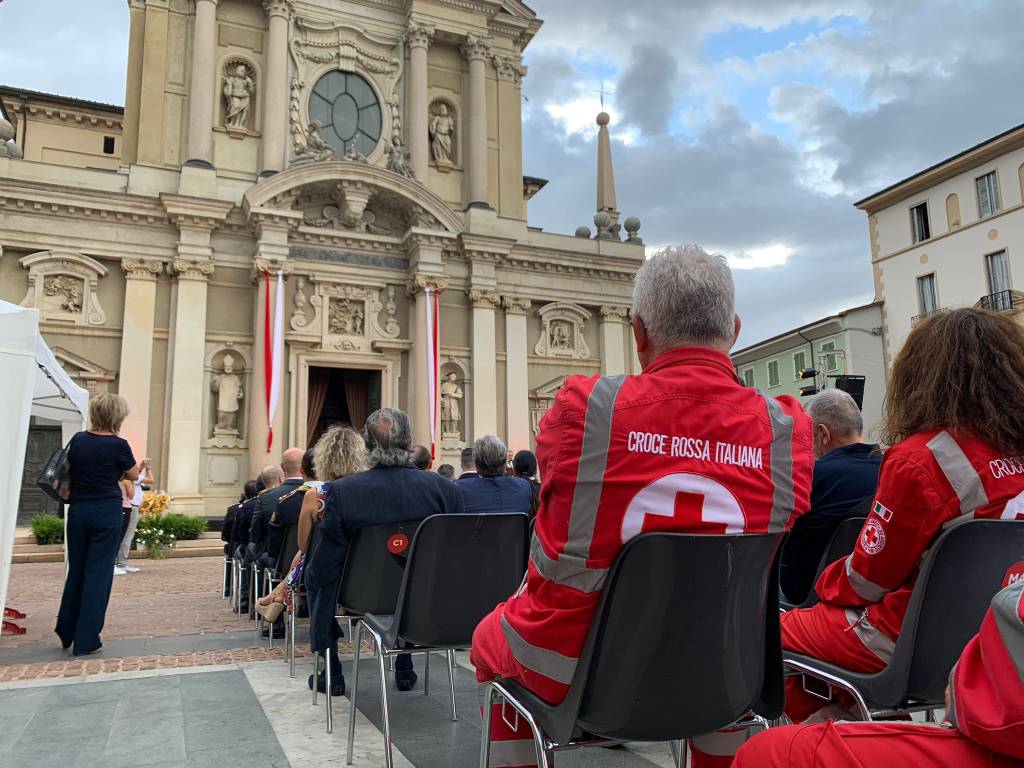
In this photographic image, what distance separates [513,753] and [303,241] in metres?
16.9

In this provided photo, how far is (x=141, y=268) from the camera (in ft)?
53.4

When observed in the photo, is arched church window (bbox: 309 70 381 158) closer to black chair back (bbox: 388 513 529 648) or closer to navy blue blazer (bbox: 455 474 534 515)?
navy blue blazer (bbox: 455 474 534 515)

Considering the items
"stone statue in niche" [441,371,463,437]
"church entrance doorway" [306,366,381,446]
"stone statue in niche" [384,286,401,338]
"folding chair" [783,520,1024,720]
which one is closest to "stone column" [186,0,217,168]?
"stone statue in niche" [384,286,401,338]

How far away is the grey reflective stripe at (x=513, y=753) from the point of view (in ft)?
6.48

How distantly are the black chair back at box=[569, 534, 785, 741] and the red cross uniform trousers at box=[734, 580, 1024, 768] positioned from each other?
0.52 meters

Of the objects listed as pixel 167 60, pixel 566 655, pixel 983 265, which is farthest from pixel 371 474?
pixel 983 265

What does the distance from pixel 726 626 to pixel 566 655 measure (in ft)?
1.29

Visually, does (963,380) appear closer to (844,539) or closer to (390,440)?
(844,539)

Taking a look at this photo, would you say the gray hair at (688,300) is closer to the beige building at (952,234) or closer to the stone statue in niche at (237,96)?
the stone statue in niche at (237,96)

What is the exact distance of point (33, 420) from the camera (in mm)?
15672

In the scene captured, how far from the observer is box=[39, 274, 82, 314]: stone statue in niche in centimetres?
1566

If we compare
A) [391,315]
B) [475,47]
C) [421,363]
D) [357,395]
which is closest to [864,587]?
[421,363]

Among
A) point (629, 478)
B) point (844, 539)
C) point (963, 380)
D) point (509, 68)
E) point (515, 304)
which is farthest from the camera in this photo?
point (509, 68)

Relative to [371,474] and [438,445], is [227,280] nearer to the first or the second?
[438,445]
